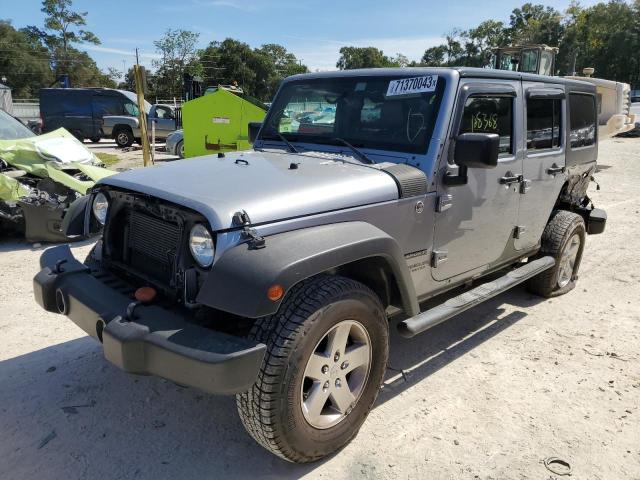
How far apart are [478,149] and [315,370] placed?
1.55m

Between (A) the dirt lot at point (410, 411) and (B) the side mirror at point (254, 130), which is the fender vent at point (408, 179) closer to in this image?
(A) the dirt lot at point (410, 411)

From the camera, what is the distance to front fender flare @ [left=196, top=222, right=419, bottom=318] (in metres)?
2.10

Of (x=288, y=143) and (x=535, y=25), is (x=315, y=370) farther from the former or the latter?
(x=535, y=25)

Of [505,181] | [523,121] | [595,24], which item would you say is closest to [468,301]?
[505,181]

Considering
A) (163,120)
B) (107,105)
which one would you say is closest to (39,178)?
(163,120)

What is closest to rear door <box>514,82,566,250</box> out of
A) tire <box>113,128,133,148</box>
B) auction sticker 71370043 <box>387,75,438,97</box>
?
auction sticker 71370043 <box>387,75,438,97</box>

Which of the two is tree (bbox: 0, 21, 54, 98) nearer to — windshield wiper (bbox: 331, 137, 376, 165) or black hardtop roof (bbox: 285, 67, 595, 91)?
black hardtop roof (bbox: 285, 67, 595, 91)

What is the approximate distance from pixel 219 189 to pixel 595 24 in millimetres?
70527

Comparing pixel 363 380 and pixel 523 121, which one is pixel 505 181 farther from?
pixel 363 380

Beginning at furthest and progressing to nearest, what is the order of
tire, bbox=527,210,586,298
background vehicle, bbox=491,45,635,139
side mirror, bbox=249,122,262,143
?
1. background vehicle, bbox=491,45,635,139
2. tire, bbox=527,210,586,298
3. side mirror, bbox=249,122,262,143

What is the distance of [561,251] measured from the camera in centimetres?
470

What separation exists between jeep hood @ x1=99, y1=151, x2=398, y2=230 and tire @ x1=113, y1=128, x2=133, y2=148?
18.3 meters

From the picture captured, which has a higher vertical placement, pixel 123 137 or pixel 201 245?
pixel 201 245

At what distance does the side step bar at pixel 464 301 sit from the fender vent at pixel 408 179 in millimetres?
735
